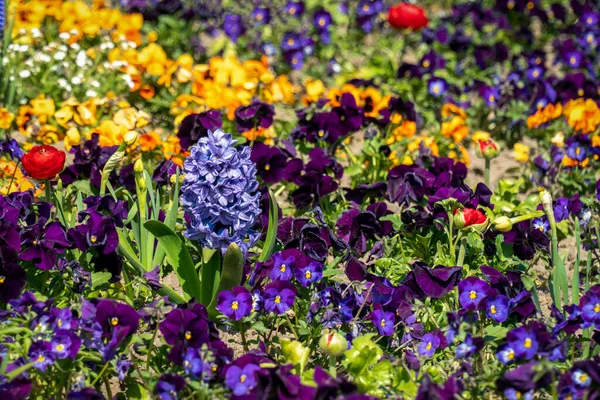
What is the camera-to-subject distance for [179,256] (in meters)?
3.04

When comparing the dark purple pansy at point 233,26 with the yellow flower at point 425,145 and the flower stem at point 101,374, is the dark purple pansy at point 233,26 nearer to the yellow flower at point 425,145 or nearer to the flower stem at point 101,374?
the yellow flower at point 425,145

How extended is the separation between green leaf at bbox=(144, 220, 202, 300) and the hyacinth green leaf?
82 mm

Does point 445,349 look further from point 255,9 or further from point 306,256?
point 255,9

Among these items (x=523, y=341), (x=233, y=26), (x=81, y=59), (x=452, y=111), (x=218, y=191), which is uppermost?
(x=218, y=191)

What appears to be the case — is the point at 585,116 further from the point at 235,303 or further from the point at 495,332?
the point at 235,303

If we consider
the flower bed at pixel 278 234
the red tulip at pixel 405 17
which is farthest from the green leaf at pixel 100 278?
the red tulip at pixel 405 17

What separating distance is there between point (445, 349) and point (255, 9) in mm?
3805

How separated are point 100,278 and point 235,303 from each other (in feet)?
1.63

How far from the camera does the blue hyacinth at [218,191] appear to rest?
9.23ft

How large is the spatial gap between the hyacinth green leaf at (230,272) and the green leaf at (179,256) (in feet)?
0.27

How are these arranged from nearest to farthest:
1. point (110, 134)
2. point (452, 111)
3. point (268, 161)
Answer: point (268, 161)
point (110, 134)
point (452, 111)

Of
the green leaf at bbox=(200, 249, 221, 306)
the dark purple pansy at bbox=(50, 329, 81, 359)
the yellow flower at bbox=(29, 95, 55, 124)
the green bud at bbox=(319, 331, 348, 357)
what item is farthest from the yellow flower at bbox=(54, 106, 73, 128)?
the green bud at bbox=(319, 331, 348, 357)

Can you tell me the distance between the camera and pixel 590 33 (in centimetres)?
636

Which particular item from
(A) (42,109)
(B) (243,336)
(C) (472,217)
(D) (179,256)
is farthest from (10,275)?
(A) (42,109)
